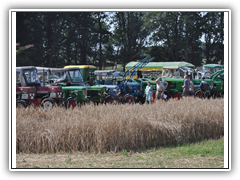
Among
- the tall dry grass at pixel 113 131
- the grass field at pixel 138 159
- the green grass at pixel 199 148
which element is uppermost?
the tall dry grass at pixel 113 131

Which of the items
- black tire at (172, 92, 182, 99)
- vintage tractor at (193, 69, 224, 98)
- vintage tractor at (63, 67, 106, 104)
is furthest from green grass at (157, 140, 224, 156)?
vintage tractor at (193, 69, 224, 98)

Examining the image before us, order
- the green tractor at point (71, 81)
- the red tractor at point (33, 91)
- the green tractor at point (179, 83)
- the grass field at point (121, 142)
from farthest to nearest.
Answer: the green tractor at point (179, 83)
the green tractor at point (71, 81)
the red tractor at point (33, 91)
the grass field at point (121, 142)

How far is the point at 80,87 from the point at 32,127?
23.8 feet

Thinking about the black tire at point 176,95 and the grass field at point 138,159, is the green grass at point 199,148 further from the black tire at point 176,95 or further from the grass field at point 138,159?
the black tire at point 176,95

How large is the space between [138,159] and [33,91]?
27.9 feet

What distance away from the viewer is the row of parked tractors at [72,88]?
1341 cm

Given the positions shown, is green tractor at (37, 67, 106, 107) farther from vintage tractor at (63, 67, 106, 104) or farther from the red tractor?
the red tractor

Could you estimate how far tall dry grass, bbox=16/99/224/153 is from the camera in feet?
22.4

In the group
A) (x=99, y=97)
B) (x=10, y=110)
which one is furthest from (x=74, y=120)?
(x=99, y=97)

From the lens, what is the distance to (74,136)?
6801mm

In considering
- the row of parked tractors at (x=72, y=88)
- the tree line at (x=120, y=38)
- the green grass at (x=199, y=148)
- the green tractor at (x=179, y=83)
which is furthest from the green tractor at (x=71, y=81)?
the tree line at (x=120, y=38)

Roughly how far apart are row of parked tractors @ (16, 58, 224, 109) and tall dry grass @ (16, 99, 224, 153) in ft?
10.3

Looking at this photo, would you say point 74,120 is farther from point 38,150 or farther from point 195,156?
point 195,156

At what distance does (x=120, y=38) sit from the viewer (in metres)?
39.7
